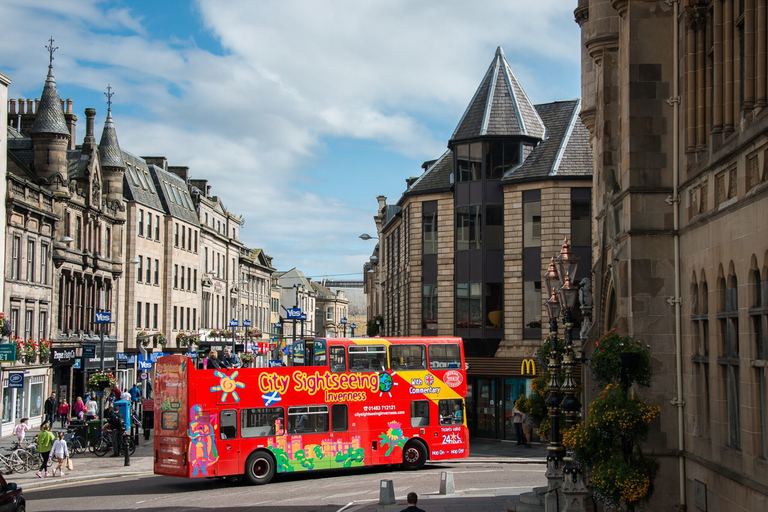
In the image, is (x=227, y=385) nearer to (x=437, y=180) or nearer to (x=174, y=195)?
(x=437, y=180)

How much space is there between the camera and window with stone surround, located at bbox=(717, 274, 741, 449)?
43.0 feet

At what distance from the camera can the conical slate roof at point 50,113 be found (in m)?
49.7

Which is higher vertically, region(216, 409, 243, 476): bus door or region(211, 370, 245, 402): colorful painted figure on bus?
region(211, 370, 245, 402): colorful painted figure on bus

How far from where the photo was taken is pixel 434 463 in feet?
113

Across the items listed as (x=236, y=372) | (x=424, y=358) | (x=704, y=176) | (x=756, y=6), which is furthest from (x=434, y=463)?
(x=756, y=6)

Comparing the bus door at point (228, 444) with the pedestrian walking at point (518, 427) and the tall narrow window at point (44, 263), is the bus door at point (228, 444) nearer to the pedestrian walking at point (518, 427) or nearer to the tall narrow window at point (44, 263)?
the pedestrian walking at point (518, 427)

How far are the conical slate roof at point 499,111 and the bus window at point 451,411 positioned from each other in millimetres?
14467

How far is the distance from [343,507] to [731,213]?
1255 centimetres

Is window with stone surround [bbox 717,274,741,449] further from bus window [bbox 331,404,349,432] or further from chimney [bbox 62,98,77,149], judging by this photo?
chimney [bbox 62,98,77,149]

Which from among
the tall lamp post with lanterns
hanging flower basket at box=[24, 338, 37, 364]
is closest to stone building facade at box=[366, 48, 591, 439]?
hanging flower basket at box=[24, 338, 37, 364]

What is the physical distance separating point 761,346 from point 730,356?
47.9 inches

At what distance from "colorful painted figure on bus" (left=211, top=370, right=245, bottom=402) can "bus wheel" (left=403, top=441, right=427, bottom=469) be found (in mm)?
6303

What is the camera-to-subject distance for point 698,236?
14.5 m

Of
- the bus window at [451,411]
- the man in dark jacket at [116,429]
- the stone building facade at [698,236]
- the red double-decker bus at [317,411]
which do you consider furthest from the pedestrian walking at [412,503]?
the man in dark jacket at [116,429]
